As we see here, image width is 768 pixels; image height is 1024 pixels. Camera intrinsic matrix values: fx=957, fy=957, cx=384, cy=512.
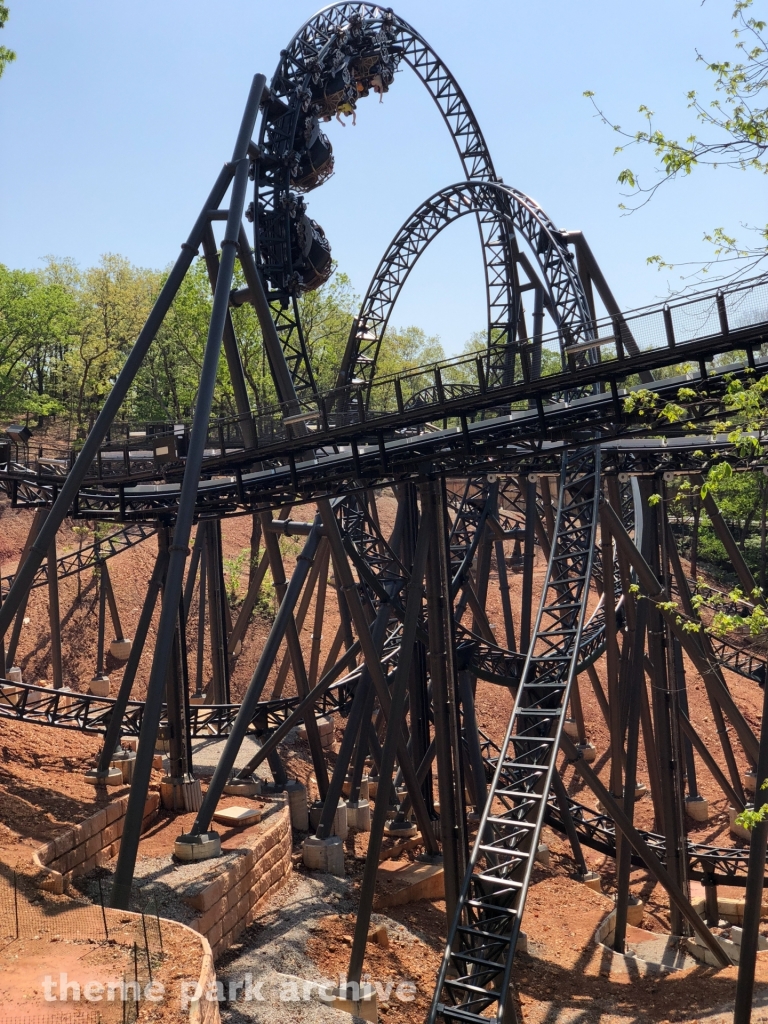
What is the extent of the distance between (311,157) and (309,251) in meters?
1.67

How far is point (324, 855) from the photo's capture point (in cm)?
1534

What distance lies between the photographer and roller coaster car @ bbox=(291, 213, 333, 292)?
1689 centimetres

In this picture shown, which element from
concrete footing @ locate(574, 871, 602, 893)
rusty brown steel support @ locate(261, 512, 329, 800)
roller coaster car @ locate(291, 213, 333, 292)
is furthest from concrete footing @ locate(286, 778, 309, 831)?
roller coaster car @ locate(291, 213, 333, 292)

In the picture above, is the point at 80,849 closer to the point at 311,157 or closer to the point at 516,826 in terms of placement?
the point at 516,826

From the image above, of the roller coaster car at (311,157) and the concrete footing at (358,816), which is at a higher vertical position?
the roller coaster car at (311,157)

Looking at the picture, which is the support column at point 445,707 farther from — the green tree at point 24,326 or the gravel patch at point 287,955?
the green tree at point 24,326

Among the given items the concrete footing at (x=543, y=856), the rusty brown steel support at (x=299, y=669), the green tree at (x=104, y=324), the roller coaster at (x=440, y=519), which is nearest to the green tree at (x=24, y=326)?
the green tree at (x=104, y=324)

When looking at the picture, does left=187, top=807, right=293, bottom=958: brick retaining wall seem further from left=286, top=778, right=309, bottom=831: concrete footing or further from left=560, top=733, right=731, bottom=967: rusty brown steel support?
left=560, top=733, right=731, bottom=967: rusty brown steel support

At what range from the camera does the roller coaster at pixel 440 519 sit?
1131 cm

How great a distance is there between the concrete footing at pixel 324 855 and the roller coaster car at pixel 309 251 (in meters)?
9.66

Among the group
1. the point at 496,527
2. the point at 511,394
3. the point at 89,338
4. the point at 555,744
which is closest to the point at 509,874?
the point at 555,744

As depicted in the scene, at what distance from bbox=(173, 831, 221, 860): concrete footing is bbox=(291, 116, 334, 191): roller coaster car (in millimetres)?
11078

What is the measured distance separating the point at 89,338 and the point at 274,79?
85.2 feet

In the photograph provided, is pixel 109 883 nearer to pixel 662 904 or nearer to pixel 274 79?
pixel 662 904
